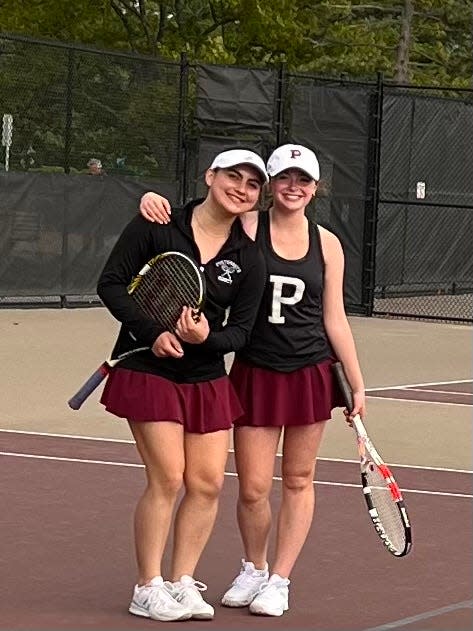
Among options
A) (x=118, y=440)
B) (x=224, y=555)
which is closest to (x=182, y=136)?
(x=118, y=440)

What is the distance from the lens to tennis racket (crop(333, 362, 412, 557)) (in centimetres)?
635

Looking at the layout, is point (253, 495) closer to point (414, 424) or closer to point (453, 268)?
point (414, 424)

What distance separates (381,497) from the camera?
6.72 metres

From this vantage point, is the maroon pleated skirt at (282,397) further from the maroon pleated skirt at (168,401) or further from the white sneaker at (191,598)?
the white sneaker at (191,598)

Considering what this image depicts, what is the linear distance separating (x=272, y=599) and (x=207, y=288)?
116cm

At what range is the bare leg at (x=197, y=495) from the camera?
6.52m

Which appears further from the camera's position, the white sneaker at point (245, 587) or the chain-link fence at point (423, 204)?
the chain-link fence at point (423, 204)

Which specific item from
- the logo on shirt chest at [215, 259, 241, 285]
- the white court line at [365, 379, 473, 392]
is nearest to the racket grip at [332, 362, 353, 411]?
the logo on shirt chest at [215, 259, 241, 285]

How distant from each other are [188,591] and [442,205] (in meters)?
15.4

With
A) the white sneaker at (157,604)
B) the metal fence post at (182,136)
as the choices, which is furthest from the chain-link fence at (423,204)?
the white sneaker at (157,604)

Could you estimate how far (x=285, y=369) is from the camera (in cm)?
673

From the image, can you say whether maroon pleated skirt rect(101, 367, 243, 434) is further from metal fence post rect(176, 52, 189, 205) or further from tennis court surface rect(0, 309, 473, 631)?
metal fence post rect(176, 52, 189, 205)

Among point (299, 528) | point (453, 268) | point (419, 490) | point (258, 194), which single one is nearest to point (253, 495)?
point (299, 528)

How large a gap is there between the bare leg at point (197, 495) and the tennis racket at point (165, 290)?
16.2 inches
